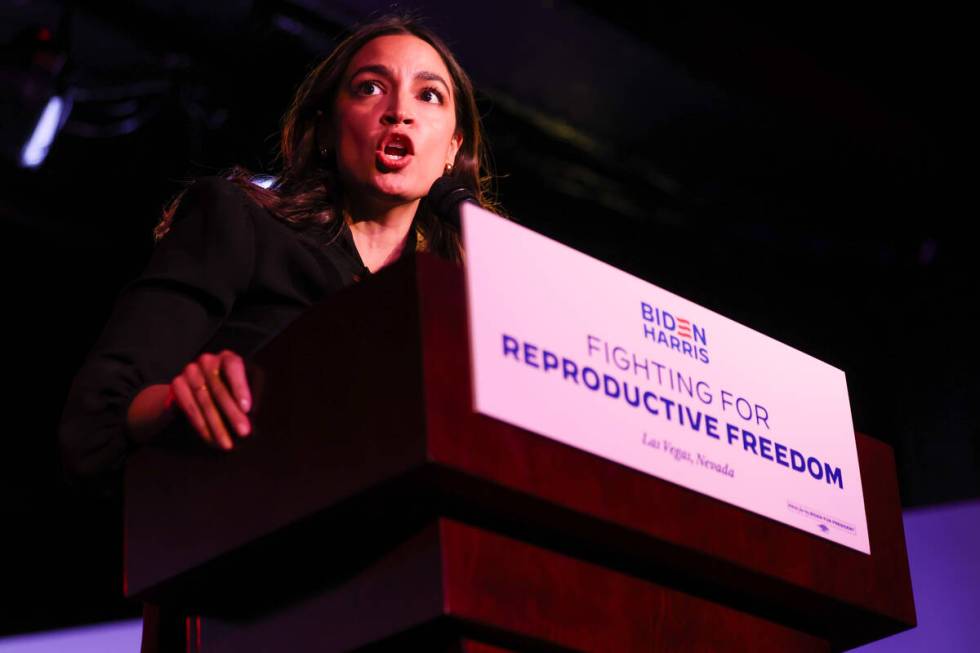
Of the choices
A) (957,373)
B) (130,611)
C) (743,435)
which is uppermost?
(957,373)

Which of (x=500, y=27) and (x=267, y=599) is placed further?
(x=500, y=27)

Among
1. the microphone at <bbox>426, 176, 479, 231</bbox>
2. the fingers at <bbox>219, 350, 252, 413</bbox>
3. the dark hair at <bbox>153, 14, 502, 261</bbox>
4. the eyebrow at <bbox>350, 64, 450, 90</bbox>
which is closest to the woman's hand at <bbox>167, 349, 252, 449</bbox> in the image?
the fingers at <bbox>219, 350, 252, 413</bbox>

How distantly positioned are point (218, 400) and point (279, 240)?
1.33 feet

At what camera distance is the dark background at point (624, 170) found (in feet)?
11.8

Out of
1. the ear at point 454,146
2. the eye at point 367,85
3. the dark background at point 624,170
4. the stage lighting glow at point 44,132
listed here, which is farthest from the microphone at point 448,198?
the stage lighting glow at point 44,132

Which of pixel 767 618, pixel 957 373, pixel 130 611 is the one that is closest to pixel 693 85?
pixel 957 373

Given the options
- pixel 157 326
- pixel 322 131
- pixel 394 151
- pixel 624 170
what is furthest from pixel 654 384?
pixel 624 170

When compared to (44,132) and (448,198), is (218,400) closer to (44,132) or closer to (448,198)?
(448,198)

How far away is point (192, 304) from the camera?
1.19 metres

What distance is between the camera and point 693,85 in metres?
4.04

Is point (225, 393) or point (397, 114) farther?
point (397, 114)

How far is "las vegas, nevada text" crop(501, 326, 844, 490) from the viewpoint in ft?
2.86

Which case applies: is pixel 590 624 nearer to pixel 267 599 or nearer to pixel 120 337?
pixel 267 599

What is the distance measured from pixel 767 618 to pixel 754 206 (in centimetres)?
334
